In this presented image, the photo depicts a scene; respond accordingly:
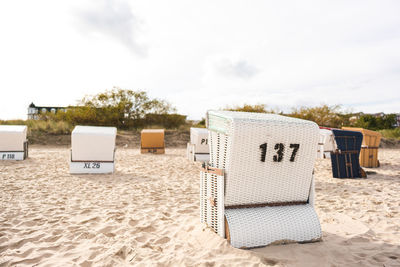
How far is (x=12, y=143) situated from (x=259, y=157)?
11.0 meters

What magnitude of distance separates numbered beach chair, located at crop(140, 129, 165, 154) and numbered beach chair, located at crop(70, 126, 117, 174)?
5950 mm

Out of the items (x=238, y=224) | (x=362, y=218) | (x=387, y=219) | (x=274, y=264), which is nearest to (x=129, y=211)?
(x=238, y=224)

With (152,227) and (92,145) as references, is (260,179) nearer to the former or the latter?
(152,227)

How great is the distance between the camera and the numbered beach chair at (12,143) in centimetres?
1004

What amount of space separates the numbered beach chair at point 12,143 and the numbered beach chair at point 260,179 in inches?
403

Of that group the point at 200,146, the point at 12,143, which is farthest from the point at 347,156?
the point at 12,143

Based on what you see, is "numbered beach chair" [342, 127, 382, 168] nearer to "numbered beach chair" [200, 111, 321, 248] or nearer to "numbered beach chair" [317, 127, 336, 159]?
"numbered beach chair" [317, 127, 336, 159]

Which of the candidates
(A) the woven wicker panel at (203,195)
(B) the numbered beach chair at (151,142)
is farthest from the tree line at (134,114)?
(A) the woven wicker panel at (203,195)

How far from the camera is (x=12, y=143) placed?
10141mm

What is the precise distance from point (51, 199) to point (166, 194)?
2.34 meters

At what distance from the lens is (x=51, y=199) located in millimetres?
5078

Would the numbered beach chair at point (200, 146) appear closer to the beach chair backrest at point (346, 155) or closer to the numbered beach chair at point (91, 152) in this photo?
the numbered beach chair at point (91, 152)

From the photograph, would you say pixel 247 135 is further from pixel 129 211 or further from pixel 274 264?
pixel 129 211

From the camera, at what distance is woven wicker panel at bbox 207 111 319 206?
2785 millimetres
